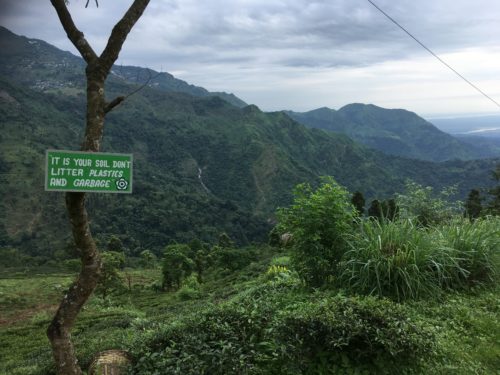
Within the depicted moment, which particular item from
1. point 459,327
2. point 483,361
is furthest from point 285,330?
point 459,327

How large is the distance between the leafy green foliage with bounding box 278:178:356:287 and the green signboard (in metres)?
3.03

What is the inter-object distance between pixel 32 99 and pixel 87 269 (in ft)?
606

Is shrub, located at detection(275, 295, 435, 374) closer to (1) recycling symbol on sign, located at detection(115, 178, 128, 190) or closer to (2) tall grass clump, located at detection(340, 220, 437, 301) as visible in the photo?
(2) tall grass clump, located at detection(340, 220, 437, 301)

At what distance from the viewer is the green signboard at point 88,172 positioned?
136 inches

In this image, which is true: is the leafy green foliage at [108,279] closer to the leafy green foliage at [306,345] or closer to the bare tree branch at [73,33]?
the leafy green foliage at [306,345]

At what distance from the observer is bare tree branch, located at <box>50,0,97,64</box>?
3.90m

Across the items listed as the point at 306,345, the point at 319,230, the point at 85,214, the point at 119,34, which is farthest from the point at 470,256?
the point at 119,34

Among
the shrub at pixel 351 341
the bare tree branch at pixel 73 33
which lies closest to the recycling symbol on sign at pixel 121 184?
the bare tree branch at pixel 73 33

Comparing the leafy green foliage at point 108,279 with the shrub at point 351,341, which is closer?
the shrub at point 351,341

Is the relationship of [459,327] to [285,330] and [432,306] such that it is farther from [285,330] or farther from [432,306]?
Result: [285,330]

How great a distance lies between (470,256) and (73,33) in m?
6.31

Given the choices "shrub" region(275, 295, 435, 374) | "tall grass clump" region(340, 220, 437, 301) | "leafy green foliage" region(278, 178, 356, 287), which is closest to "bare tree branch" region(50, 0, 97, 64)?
"shrub" region(275, 295, 435, 374)

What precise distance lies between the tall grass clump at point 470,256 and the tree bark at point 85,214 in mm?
5001

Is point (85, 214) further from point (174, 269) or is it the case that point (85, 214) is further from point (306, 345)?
point (174, 269)
